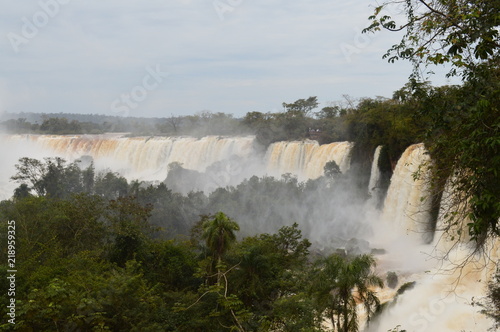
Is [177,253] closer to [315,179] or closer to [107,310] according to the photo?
[107,310]

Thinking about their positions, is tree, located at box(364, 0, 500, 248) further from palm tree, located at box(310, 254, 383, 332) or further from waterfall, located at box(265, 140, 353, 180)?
waterfall, located at box(265, 140, 353, 180)

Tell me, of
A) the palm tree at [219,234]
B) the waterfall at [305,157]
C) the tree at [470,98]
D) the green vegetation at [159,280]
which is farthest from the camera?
the waterfall at [305,157]

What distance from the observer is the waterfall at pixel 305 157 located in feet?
88.5

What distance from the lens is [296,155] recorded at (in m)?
30.3

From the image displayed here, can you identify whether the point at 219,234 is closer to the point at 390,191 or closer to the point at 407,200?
the point at 407,200

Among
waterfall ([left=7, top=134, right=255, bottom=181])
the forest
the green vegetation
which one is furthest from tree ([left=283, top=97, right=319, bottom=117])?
the green vegetation

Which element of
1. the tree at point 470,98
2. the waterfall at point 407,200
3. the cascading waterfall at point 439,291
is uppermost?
the tree at point 470,98

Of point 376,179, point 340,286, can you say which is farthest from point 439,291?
point 376,179

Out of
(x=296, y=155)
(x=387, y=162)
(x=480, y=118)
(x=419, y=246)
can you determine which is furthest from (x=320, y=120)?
(x=480, y=118)

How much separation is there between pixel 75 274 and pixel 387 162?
18626mm

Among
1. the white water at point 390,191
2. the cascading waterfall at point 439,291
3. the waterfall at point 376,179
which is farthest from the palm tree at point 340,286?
the waterfall at point 376,179

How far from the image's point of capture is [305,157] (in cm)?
2966

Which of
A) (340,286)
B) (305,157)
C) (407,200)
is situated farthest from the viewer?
(305,157)

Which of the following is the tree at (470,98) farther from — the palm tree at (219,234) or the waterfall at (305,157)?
the waterfall at (305,157)
